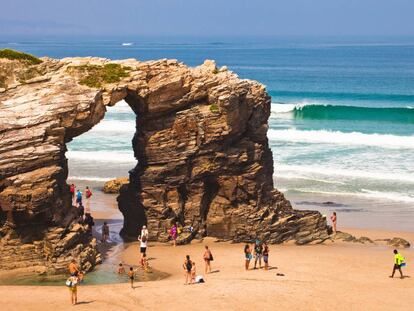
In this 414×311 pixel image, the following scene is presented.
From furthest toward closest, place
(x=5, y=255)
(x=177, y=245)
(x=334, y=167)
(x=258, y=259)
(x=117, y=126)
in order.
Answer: (x=117, y=126), (x=334, y=167), (x=177, y=245), (x=258, y=259), (x=5, y=255)

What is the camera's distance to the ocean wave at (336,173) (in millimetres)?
51000

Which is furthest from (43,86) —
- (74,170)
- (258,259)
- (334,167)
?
(334,167)

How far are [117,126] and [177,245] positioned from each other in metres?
44.3

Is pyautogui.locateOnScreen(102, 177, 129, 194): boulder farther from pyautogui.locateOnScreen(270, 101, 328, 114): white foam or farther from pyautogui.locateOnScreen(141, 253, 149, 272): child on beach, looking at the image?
pyautogui.locateOnScreen(270, 101, 328, 114): white foam

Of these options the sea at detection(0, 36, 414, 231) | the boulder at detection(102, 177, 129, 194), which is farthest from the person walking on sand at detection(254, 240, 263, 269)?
the boulder at detection(102, 177, 129, 194)

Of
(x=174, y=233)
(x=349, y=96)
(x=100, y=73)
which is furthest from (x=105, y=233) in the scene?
(x=349, y=96)

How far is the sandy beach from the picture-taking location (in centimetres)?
2536

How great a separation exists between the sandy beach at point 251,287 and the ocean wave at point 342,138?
31.9 meters

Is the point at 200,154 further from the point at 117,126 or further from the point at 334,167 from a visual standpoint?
the point at 117,126

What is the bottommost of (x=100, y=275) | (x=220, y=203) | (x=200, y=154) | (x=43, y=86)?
(x=100, y=275)

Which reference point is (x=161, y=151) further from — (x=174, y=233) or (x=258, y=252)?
(x=258, y=252)

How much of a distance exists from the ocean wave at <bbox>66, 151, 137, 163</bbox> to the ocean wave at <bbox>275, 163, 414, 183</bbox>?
11.5 metres

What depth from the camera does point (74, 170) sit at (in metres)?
55.0

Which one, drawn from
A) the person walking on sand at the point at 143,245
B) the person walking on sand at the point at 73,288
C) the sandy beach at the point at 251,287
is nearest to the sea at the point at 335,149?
the sandy beach at the point at 251,287
